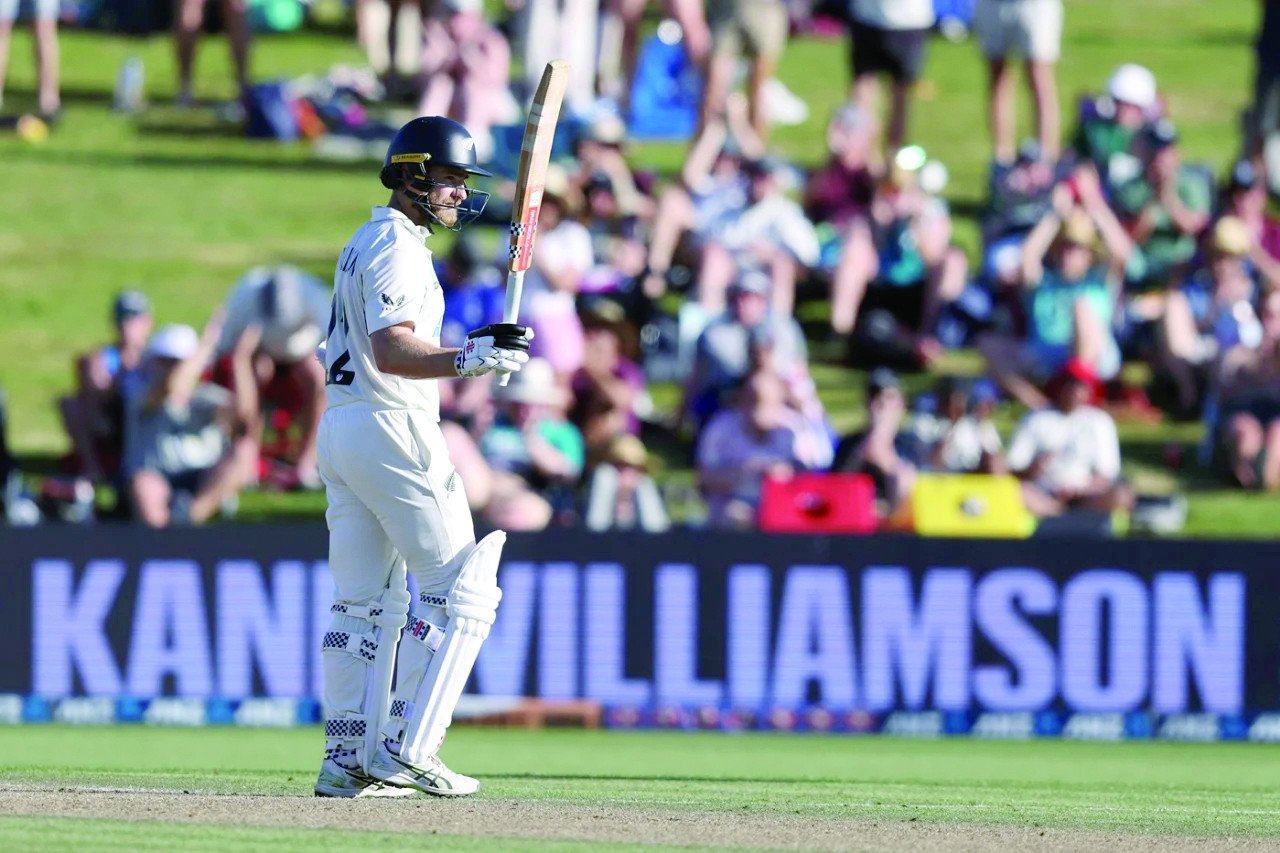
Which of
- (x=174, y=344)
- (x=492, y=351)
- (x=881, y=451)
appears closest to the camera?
(x=492, y=351)

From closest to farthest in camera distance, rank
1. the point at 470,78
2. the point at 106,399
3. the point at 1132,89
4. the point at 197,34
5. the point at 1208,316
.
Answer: the point at 106,399 < the point at 1208,316 < the point at 1132,89 < the point at 470,78 < the point at 197,34

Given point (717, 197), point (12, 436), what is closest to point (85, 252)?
point (12, 436)

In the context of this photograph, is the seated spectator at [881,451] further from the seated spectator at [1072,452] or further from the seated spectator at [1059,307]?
the seated spectator at [1059,307]

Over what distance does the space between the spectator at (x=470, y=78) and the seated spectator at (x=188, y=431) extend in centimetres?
360

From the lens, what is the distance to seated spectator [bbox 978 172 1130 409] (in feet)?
48.3

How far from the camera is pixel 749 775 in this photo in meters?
9.73

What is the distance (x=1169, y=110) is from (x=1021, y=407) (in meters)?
7.71

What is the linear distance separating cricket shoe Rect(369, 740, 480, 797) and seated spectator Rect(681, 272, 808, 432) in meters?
6.79

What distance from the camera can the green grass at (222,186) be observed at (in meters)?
15.6

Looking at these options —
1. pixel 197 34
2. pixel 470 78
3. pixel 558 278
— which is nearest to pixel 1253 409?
pixel 558 278

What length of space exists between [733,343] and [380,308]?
7378 mm

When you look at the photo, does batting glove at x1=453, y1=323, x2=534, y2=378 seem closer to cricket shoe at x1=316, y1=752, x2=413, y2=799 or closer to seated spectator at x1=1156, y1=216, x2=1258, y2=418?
cricket shoe at x1=316, y1=752, x2=413, y2=799

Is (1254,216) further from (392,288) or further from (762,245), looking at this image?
(392,288)

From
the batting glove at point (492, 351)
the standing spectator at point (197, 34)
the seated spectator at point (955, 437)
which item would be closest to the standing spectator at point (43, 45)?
the standing spectator at point (197, 34)
